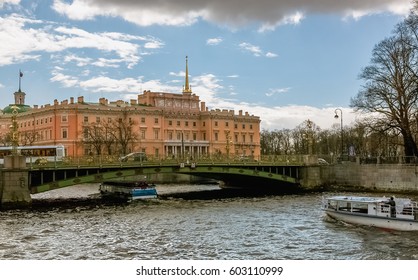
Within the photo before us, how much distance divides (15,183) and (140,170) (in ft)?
26.6

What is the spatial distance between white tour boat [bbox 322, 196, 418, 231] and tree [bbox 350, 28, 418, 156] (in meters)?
15.6

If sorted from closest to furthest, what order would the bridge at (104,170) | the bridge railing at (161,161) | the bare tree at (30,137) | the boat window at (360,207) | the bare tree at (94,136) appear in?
the boat window at (360,207), the bridge at (104,170), the bridge railing at (161,161), the bare tree at (94,136), the bare tree at (30,137)

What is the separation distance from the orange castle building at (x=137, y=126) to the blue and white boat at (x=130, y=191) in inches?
827

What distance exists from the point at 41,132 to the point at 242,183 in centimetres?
3547

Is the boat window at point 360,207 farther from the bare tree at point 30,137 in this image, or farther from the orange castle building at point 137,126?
the bare tree at point 30,137

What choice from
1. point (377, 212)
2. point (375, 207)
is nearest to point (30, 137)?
point (375, 207)

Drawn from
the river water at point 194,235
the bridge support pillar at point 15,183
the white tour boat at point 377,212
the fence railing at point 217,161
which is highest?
the fence railing at point 217,161

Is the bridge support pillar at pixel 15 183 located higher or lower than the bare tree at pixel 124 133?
lower

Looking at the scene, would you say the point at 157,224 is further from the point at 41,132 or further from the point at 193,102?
the point at 193,102

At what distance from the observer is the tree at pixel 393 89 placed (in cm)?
3697

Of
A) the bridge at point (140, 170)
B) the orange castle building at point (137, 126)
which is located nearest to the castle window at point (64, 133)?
the orange castle building at point (137, 126)

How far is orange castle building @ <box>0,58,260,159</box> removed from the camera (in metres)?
66.5

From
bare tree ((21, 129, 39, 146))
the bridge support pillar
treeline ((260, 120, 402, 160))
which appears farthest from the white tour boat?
bare tree ((21, 129, 39, 146))
